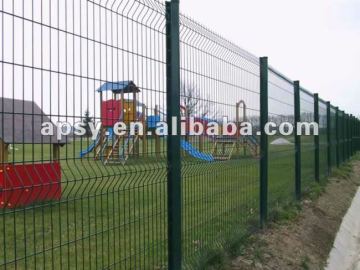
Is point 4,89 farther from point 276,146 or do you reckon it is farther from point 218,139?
point 276,146

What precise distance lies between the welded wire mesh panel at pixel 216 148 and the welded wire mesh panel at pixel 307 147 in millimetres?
3787

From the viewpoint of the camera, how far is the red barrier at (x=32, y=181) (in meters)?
2.65

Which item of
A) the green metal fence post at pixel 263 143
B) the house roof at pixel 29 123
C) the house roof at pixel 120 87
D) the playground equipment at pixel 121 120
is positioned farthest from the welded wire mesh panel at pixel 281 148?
the house roof at pixel 29 123

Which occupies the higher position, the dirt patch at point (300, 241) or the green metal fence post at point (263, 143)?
the green metal fence post at point (263, 143)

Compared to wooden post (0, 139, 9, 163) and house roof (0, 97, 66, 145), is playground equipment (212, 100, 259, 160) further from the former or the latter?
house roof (0, 97, 66, 145)

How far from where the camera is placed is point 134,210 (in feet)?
12.4

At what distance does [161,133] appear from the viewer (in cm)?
402

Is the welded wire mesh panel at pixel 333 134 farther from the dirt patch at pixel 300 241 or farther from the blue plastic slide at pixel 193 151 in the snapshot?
the blue plastic slide at pixel 193 151

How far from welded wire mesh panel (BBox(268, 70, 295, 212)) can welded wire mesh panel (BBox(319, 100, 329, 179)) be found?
12.6 feet

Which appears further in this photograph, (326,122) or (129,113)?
(326,122)

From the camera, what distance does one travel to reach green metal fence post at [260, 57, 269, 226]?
6941 mm

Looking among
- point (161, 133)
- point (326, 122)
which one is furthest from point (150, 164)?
point (326, 122)

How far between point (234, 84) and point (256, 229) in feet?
7.14

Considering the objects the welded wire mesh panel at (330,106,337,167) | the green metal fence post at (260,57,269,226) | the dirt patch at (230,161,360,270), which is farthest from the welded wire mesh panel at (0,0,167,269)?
the welded wire mesh panel at (330,106,337,167)
